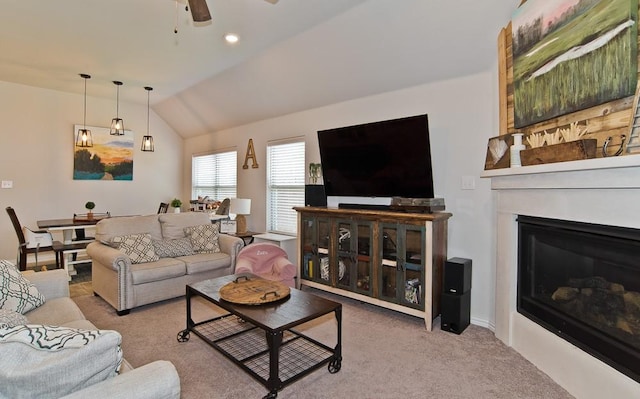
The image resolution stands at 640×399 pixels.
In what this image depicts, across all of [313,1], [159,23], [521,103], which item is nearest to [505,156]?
[521,103]

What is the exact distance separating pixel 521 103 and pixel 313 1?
1.89 m

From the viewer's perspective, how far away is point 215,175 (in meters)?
6.80

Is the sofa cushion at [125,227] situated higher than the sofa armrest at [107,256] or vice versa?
the sofa cushion at [125,227]

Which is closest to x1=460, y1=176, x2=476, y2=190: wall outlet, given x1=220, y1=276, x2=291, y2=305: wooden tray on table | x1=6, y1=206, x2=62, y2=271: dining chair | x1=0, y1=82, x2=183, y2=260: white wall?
Result: x1=220, y1=276, x2=291, y2=305: wooden tray on table

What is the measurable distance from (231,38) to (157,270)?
8.53ft

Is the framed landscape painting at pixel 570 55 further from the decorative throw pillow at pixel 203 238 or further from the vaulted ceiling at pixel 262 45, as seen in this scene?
the decorative throw pillow at pixel 203 238

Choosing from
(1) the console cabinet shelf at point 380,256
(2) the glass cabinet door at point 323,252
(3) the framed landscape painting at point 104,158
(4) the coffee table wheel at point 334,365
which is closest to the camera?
(4) the coffee table wheel at point 334,365

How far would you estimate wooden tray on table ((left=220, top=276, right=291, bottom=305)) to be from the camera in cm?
243

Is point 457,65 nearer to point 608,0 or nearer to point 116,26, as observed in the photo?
point 608,0

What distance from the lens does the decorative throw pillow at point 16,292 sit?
205 centimetres

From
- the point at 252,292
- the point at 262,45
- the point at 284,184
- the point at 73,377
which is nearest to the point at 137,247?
the point at 252,292

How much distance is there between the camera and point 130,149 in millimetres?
6621

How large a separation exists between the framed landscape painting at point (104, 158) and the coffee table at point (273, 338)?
458 centimetres

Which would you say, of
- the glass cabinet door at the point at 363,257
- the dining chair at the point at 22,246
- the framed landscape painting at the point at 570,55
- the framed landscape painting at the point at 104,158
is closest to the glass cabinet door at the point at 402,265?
the glass cabinet door at the point at 363,257
